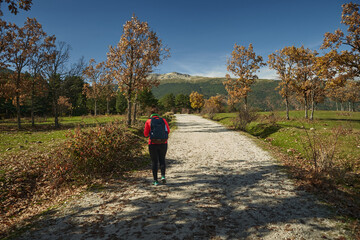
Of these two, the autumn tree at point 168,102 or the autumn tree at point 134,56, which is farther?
the autumn tree at point 168,102

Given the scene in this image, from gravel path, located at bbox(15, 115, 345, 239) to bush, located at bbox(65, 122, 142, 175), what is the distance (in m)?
1.40

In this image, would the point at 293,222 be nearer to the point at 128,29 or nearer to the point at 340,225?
the point at 340,225

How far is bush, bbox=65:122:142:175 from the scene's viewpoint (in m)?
6.69

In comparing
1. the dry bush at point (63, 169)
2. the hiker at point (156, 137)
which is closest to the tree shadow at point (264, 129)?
the hiker at point (156, 137)

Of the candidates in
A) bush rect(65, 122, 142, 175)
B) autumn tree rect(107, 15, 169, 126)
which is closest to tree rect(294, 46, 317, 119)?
autumn tree rect(107, 15, 169, 126)

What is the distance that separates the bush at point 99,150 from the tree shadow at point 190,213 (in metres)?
1.50

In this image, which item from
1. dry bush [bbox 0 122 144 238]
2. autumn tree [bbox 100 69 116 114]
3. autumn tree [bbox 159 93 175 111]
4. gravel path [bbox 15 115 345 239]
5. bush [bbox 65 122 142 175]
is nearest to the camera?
gravel path [bbox 15 115 345 239]

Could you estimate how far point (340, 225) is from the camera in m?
3.62

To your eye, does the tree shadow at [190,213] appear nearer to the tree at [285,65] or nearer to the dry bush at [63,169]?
the dry bush at [63,169]

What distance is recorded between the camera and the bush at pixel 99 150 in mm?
6691

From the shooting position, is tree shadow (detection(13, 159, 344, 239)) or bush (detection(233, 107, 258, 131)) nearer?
tree shadow (detection(13, 159, 344, 239))

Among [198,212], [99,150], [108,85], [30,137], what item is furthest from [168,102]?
[198,212]

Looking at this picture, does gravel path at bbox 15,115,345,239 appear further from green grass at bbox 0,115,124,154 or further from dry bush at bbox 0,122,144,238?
green grass at bbox 0,115,124,154

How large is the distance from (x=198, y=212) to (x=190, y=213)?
194mm
